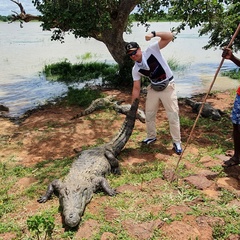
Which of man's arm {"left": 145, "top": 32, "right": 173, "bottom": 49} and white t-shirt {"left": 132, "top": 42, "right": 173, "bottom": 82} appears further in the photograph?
white t-shirt {"left": 132, "top": 42, "right": 173, "bottom": 82}

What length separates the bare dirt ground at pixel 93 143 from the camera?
3.12m

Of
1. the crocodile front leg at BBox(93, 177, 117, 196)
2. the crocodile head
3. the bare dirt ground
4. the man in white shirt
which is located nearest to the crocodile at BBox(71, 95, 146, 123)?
the bare dirt ground

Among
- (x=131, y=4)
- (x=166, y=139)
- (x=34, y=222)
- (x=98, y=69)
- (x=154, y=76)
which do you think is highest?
(x=131, y=4)

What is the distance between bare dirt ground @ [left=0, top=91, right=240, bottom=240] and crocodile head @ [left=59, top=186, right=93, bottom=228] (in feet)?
0.36

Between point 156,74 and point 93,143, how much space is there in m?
2.11

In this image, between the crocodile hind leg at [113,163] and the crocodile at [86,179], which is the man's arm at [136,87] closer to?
the crocodile at [86,179]

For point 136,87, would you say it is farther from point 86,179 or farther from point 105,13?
point 105,13

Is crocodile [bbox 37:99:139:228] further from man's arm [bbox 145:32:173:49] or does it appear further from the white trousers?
man's arm [bbox 145:32:173:49]

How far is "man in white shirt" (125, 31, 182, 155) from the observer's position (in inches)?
178

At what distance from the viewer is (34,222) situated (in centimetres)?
275

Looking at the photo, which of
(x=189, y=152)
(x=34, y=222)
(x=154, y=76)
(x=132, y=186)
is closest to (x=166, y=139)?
(x=189, y=152)

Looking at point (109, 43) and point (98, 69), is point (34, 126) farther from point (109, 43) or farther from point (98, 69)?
point (98, 69)

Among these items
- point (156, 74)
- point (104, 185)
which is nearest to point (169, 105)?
point (156, 74)

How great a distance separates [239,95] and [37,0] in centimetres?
648
